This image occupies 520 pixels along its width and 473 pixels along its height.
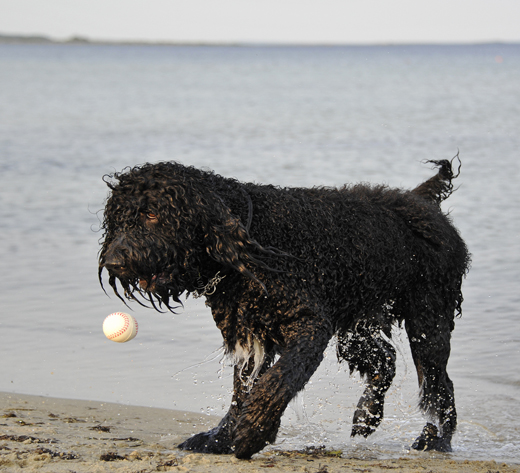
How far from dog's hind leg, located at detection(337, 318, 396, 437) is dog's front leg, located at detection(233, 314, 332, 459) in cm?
126

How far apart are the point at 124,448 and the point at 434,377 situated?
205cm

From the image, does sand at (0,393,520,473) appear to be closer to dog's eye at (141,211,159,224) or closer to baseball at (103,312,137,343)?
baseball at (103,312,137,343)

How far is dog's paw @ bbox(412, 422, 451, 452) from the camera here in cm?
475

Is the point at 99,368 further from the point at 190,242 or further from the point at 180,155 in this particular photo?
the point at 180,155

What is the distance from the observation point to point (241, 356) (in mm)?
4176

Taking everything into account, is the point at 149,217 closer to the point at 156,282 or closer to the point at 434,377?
the point at 156,282

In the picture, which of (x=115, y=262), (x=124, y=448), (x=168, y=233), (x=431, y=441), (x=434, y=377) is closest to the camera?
(x=115, y=262)

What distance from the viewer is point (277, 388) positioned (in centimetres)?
365

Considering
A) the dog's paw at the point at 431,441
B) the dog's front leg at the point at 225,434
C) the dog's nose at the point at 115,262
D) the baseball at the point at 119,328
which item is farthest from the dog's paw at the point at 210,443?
the dog's nose at the point at 115,262

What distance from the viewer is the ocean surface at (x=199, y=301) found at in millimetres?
5352

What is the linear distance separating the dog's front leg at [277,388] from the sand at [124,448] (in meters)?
0.16

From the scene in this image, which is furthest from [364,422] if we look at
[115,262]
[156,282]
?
[115,262]

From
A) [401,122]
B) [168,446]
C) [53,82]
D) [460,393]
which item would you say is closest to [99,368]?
[168,446]

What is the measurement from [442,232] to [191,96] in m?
36.0
